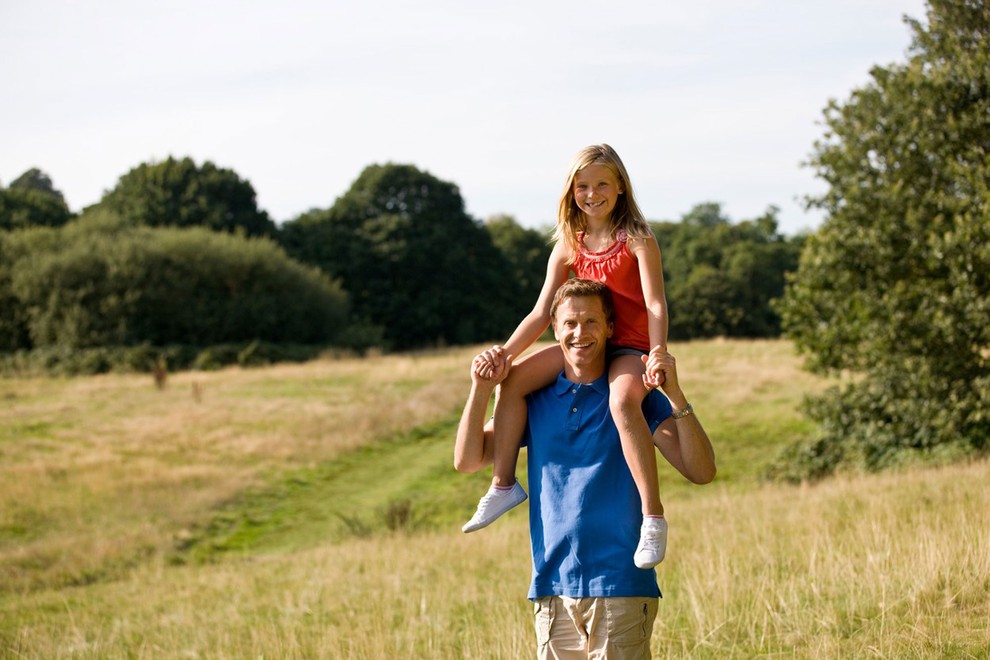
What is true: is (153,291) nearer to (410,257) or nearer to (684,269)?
(410,257)

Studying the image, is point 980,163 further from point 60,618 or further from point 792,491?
point 60,618

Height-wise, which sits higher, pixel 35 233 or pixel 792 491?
pixel 35 233

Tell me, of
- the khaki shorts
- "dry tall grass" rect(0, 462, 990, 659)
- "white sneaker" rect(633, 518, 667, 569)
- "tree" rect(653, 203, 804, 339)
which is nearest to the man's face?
"white sneaker" rect(633, 518, 667, 569)

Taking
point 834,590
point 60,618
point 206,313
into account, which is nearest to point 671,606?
point 834,590

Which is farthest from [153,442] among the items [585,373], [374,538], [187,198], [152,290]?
[187,198]

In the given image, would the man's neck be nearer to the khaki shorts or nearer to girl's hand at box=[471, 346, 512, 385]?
girl's hand at box=[471, 346, 512, 385]

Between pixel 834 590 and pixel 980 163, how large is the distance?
464 inches

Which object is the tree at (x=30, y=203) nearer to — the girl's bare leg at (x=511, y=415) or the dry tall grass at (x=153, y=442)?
the dry tall grass at (x=153, y=442)

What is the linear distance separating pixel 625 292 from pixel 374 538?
12604 mm

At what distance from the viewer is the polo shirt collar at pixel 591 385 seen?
388 centimetres

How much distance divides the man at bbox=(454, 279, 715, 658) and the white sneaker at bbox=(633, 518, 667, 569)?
75 mm

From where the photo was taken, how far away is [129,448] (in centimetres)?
2483

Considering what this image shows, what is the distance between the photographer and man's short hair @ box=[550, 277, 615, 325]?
12.7 feet

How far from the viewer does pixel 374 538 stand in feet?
52.2
